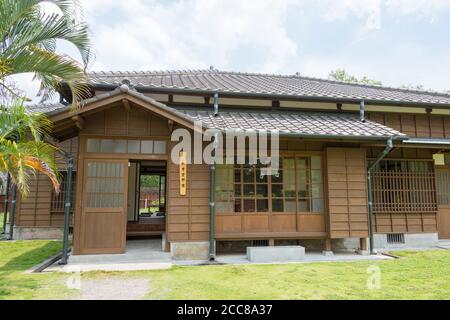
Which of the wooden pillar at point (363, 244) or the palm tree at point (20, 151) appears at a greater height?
the palm tree at point (20, 151)

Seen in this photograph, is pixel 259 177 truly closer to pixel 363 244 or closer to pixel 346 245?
pixel 346 245

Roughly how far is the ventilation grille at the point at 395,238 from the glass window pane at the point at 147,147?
22.9ft

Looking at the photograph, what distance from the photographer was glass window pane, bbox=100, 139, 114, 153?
672cm

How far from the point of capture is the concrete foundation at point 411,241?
827 cm

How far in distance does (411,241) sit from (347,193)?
292cm

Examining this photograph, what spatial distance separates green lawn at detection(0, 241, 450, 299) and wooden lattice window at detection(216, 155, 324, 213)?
155cm

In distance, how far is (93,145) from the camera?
6715 millimetres

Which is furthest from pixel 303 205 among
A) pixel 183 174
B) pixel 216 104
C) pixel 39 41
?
pixel 39 41

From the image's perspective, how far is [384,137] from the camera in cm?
702

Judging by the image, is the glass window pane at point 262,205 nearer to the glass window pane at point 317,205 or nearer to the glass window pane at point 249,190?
Result: the glass window pane at point 249,190

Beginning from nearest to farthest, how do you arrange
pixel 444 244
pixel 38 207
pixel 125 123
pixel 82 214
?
pixel 82 214 → pixel 125 123 → pixel 444 244 → pixel 38 207

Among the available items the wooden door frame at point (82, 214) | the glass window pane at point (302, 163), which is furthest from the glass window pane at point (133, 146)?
the glass window pane at point (302, 163)
